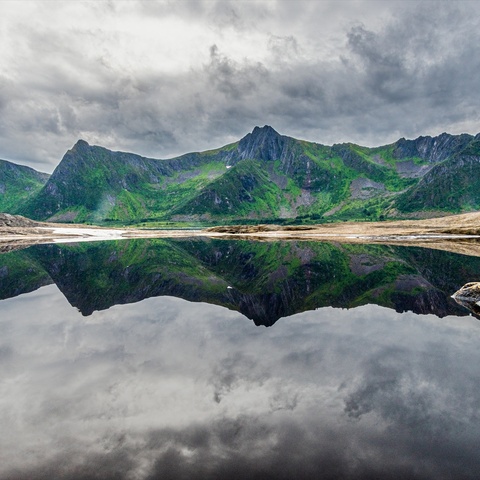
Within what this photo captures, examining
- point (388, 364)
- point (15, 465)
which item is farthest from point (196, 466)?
point (388, 364)

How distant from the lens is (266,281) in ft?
145

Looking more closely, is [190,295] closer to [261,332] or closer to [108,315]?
[108,315]

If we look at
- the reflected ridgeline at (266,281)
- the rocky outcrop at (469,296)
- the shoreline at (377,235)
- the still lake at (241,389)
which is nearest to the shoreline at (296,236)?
the shoreline at (377,235)

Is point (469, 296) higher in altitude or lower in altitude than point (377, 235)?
lower

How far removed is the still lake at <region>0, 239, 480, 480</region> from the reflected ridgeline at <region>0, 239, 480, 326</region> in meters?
0.79

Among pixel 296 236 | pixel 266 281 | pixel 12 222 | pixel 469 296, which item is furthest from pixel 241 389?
pixel 12 222

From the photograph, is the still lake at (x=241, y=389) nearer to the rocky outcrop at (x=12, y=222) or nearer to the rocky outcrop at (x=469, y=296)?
the rocky outcrop at (x=469, y=296)

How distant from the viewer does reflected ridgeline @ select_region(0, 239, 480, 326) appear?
104 feet

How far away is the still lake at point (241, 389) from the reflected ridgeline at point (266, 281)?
79 cm

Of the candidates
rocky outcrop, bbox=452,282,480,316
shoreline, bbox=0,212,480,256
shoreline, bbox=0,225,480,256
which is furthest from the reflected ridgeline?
shoreline, bbox=0,225,480,256

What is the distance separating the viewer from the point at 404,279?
42.3 m

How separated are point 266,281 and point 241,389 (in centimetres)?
3010

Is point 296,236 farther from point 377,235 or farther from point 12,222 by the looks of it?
point 12,222

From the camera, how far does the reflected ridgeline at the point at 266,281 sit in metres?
31.6
